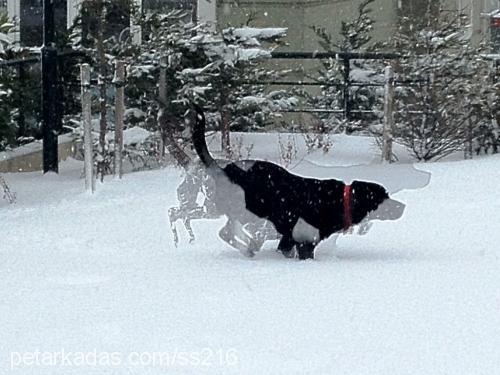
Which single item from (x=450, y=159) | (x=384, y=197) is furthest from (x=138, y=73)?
(x=384, y=197)

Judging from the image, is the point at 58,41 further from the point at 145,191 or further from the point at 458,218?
the point at 458,218

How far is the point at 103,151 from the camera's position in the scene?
8836 millimetres

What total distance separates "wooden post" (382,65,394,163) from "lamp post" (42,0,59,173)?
3.01 metres

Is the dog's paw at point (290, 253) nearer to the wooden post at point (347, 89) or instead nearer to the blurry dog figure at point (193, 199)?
the blurry dog figure at point (193, 199)

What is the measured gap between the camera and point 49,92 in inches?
381

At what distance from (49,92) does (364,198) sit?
5.42 meters

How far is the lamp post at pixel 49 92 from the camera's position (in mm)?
9562

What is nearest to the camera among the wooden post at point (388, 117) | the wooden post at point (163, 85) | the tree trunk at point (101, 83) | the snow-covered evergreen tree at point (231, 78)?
the tree trunk at point (101, 83)

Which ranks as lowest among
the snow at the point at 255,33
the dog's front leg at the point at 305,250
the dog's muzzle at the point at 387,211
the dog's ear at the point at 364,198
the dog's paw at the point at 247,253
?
the dog's paw at the point at 247,253

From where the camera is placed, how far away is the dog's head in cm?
488

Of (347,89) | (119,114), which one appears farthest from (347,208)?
(347,89)

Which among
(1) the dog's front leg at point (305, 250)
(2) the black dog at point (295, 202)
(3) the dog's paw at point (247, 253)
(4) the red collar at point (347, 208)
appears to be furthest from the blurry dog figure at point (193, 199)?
(4) the red collar at point (347, 208)

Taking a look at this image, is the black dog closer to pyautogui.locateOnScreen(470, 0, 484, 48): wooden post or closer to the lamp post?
the lamp post

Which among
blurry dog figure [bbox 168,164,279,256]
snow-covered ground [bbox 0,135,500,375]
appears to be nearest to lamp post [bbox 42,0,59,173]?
snow-covered ground [bbox 0,135,500,375]
